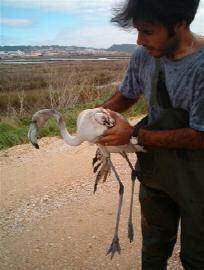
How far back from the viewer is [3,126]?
30.3 ft

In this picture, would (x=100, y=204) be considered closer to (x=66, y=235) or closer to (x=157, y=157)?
(x=66, y=235)

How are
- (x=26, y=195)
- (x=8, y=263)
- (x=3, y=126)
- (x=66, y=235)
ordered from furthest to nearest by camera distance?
(x=3, y=126)
(x=26, y=195)
(x=66, y=235)
(x=8, y=263)

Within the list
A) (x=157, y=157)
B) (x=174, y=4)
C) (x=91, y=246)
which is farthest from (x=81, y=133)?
(x=91, y=246)

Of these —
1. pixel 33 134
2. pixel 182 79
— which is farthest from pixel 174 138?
pixel 33 134

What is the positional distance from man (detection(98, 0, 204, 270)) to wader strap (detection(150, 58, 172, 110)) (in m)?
0.02

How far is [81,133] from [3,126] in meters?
6.51

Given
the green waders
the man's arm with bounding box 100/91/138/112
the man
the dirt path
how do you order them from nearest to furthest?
1. the man
2. the green waders
3. the man's arm with bounding box 100/91/138/112
4. the dirt path

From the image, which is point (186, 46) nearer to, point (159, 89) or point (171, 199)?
point (159, 89)

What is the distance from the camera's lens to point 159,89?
2805 mm

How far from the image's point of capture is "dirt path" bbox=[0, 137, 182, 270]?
435 cm

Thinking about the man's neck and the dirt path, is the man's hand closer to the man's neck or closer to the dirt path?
the man's neck

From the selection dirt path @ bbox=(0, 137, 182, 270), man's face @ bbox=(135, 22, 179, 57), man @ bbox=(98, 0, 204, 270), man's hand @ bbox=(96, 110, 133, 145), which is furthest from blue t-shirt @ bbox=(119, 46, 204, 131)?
dirt path @ bbox=(0, 137, 182, 270)

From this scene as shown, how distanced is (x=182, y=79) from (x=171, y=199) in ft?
2.67

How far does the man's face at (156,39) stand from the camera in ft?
8.41
